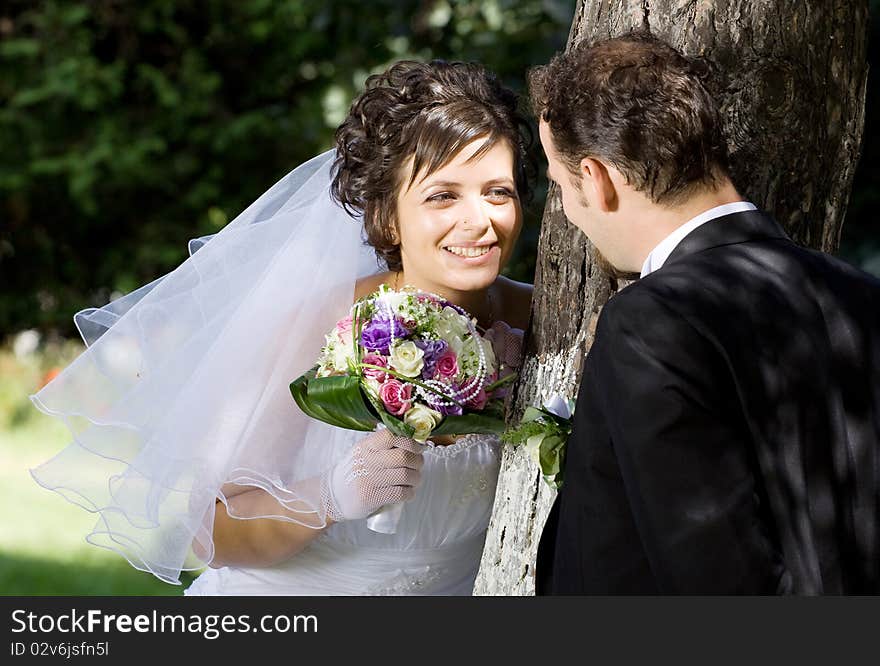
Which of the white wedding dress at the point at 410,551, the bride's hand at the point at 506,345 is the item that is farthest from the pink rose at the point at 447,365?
the white wedding dress at the point at 410,551

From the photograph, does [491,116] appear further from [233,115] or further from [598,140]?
[233,115]

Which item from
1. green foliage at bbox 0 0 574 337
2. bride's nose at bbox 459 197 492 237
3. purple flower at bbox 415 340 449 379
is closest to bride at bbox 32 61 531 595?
bride's nose at bbox 459 197 492 237

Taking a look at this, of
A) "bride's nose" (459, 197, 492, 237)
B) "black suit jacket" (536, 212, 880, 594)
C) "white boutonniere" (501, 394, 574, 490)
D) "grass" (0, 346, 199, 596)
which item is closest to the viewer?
"black suit jacket" (536, 212, 880, 594)

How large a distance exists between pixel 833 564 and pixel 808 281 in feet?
1.68

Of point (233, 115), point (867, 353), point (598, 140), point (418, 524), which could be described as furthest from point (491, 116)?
point (233, 115)

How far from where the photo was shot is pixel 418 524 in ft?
10.3

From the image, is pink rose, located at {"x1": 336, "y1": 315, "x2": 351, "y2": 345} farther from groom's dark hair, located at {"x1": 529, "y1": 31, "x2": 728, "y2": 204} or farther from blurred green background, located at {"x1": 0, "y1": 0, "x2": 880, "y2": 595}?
blurred green background, located at {"x1": 0, "y1": 0, "x2": 880, "y2": 595}

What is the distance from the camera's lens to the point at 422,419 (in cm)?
258

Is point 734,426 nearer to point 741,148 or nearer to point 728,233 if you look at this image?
point 728,233

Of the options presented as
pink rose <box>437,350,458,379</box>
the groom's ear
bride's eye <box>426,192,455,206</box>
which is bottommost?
pink rose <box>437,350,458,379</box>

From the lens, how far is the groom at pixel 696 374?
1.89 meters

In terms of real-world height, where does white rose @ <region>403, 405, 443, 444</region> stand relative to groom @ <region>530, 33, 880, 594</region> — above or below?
below

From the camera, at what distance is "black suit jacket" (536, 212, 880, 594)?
1878 mm

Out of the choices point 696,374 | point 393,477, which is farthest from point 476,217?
point 696,374
